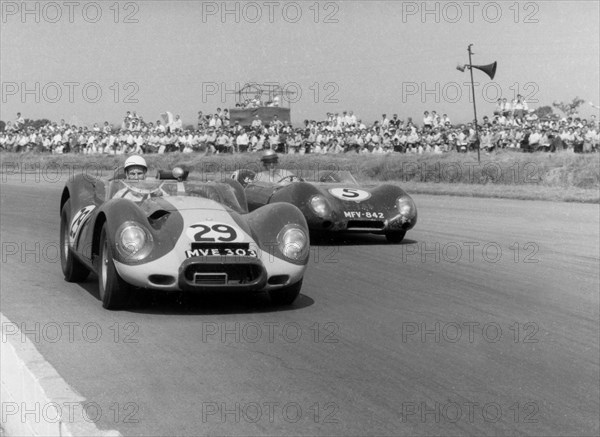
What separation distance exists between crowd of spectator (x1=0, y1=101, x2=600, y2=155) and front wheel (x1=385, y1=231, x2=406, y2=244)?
13.2m

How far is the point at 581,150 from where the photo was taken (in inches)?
1008

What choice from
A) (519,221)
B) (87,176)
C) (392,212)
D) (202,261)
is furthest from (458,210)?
(202,261)

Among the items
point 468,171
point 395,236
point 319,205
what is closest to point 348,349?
point 319,205

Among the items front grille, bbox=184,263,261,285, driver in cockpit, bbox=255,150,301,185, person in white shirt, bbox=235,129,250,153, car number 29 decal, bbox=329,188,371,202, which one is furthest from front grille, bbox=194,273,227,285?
person in white shirt, bbox=235,129,250,153

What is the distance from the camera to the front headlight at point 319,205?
1078cm

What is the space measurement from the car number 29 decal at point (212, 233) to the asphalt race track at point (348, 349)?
21.9 inches

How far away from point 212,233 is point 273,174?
243 inches

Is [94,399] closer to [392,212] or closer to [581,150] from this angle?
[392,212]

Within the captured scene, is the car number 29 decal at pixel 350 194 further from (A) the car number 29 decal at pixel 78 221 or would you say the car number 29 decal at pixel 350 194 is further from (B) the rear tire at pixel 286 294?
(B) the rear tire at pixel 286 294

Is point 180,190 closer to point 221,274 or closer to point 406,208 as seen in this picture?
point 221,274

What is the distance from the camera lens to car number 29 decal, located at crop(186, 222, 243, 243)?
6.59m

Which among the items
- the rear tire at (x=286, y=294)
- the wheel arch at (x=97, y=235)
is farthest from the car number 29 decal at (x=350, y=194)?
the wheel arch at (x=97, y=235)

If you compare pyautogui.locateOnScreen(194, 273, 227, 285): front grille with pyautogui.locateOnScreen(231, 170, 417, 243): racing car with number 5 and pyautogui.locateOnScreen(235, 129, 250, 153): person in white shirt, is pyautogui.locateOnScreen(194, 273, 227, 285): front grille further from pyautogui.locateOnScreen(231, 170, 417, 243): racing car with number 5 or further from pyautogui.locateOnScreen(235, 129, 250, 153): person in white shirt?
pyautogui.locateOnScreen(235, 129, 250, 153): person in white shirt

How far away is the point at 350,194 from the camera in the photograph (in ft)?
36.8
